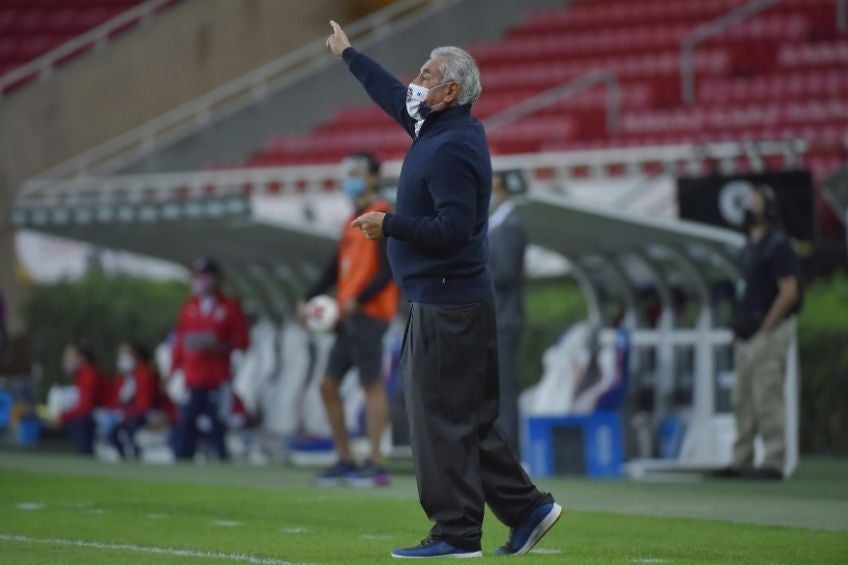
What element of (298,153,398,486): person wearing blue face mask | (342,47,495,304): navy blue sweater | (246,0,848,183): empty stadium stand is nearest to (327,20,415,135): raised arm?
(342,47,495,304): navy blue sweater

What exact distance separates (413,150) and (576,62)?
19.0 metres

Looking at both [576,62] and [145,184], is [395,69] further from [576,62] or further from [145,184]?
[145,184]

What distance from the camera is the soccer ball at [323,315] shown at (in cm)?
1328

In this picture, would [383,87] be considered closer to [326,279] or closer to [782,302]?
[326,279]

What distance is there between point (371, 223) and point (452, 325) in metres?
0.58

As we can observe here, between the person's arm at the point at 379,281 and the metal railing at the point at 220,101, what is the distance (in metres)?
14.4

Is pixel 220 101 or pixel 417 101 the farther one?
pixel 220 101

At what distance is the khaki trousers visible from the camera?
13500 mm

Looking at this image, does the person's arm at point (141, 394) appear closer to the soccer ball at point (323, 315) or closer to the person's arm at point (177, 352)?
the person's arm at point (177, 352)

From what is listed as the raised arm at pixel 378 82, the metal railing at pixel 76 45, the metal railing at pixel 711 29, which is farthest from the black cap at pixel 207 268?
the metal railing at pixel 76 45

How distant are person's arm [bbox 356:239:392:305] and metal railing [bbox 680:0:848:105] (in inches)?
470

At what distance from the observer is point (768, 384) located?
13.5 metres

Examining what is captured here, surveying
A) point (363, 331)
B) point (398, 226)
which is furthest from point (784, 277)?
point (398, 226)

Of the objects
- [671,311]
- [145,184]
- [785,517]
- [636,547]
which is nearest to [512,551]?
[636,547]
